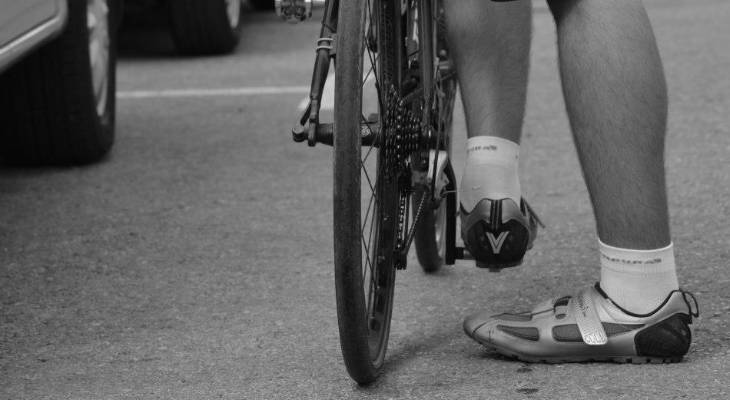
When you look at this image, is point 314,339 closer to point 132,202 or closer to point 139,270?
point 139,270

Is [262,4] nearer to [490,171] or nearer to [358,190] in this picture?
[490,171]

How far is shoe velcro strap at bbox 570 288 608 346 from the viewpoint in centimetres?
281

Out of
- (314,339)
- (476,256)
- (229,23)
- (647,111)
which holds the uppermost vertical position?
(647,111)

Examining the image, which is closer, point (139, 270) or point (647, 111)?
point (647, 111)

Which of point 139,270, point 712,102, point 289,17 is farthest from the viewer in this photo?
point 712,102

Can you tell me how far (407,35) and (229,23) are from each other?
5095 millimetres

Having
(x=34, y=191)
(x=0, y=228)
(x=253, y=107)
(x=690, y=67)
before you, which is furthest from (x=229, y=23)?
(x=0, y=228)

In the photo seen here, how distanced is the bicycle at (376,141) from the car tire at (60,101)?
1.90 meters

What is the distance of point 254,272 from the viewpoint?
147 inches

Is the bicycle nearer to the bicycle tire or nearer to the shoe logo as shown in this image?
the bicycle tire

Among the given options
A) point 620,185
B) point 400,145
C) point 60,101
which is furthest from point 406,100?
point 60,101

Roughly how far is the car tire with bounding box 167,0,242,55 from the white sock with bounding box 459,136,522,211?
4847 mm

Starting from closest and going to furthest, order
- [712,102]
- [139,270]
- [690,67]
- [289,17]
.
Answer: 1. [289,17]
2. [139,270]
3. [712,102]
4. [690,67]

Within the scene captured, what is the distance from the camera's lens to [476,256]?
2.85 meters
